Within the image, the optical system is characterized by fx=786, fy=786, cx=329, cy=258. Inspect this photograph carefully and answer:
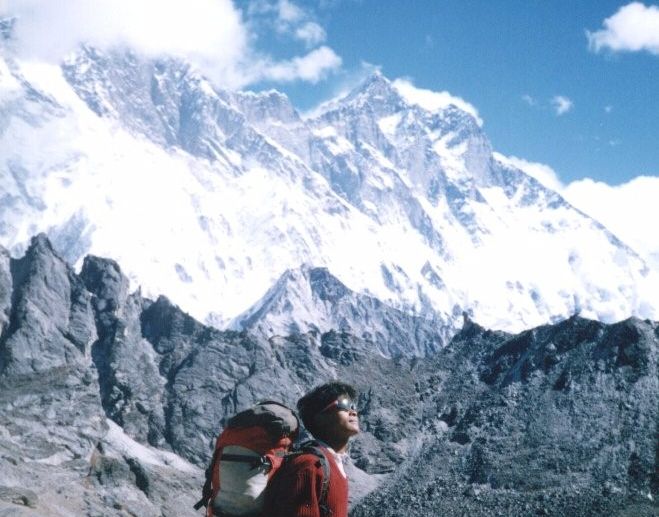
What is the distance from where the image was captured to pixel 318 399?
894cm

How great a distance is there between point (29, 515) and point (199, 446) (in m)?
84.3

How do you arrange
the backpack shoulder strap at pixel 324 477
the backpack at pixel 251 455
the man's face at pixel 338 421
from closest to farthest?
1. the backpack shoulder strap at pixel 324 477
2. the backpack at pixel 251 455
3. the man's face at pixel 338 421

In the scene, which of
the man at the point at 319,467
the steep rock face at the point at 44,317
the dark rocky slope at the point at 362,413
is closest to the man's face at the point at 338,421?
the man at the point at 319,467

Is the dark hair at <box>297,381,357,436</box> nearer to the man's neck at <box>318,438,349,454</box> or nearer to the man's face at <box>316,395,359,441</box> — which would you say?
the man's face at <box>316,395,359,441</box>

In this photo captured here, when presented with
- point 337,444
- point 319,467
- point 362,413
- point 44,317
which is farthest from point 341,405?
point 44,317

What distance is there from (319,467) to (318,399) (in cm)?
107

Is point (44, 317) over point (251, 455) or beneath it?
beneath

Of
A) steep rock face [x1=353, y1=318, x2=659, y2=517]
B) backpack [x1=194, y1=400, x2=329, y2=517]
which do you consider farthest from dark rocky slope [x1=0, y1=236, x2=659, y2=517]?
backpack [x1=194, y1=400, x2=329, y2=517]

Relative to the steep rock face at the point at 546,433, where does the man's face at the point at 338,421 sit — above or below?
below

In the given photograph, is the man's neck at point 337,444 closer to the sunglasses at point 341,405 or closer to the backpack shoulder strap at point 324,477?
the sunglasses at point 341,405

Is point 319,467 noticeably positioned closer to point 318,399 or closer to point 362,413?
point 318,399

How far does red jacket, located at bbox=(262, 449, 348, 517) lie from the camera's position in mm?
7820

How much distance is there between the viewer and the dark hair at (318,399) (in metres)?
8.90

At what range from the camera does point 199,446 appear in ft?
534
